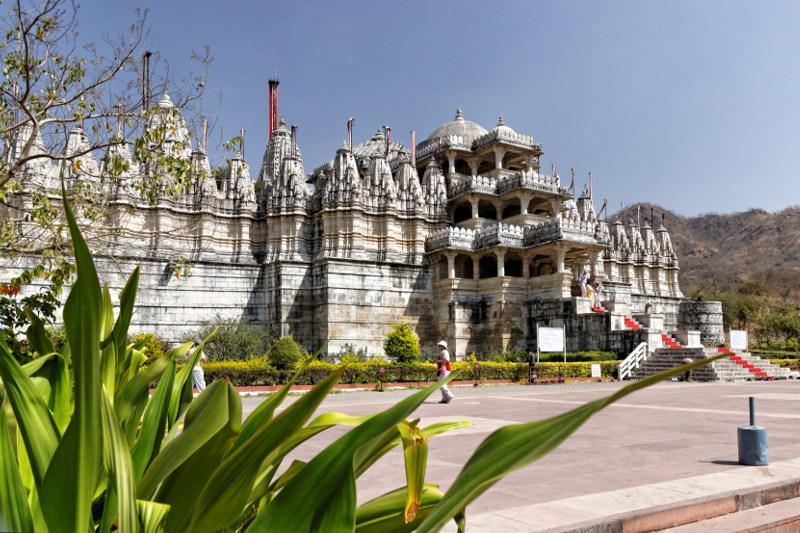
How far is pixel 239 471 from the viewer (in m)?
1.74

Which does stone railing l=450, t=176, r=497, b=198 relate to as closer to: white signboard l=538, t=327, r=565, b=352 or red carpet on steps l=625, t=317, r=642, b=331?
red carpet on steps l=625, t=317, r=642, b=331

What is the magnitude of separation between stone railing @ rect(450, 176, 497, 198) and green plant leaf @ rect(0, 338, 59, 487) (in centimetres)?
3133

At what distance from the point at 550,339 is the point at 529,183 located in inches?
489

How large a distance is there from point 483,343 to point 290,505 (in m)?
28.2

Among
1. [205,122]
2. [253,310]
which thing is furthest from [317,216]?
[205,122]

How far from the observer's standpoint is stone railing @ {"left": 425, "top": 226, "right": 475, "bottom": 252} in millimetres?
29848

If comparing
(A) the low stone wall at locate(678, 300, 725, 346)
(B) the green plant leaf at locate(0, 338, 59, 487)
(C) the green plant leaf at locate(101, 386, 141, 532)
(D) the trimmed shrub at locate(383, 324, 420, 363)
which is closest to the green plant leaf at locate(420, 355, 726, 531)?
(C) the green plant leaf at locate(101, 386, 141, 532)

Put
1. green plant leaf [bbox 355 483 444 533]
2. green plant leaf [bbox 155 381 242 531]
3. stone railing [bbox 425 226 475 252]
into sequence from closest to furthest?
green plant leaf [bbox 155 381 242 531] < green plant leaf [bbox 355 483 444 533] < stone railing [bbox 425 226 475 252]

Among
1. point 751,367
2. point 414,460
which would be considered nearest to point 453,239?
point 751,367

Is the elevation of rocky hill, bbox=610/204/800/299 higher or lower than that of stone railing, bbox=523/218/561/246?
higher

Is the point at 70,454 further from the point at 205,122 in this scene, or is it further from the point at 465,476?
the point at 205,122

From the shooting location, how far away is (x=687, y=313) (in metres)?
41.0

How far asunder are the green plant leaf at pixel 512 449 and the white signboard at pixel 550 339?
808 inches

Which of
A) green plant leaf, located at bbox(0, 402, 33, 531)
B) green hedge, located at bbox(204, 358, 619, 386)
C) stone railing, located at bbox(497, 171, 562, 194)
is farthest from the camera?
stone railing, located at bbox(497, 171, 562, 194)
